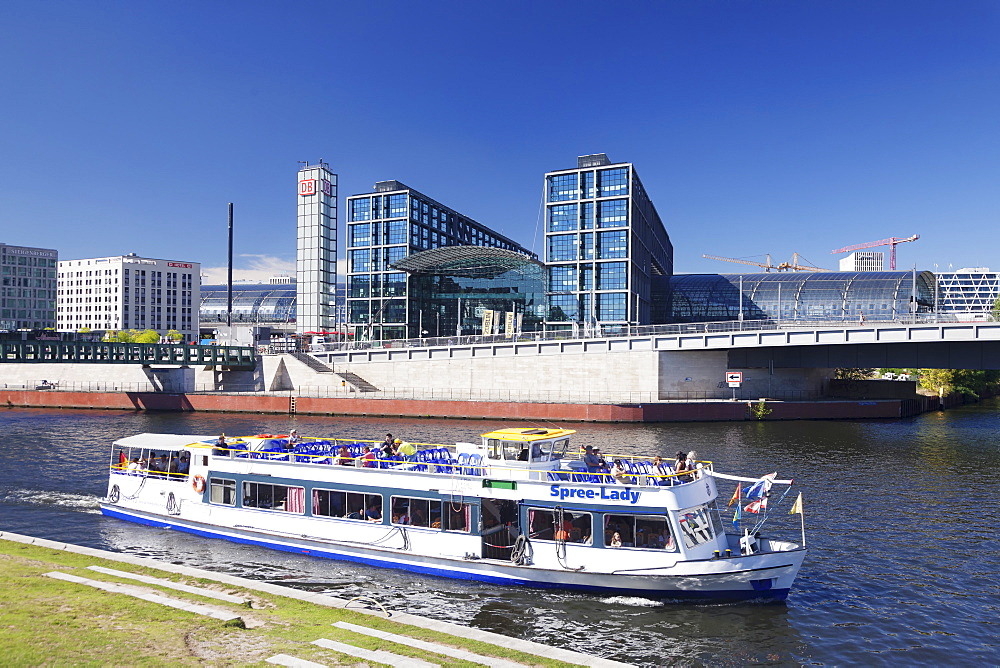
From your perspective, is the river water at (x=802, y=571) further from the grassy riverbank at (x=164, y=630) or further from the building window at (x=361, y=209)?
the building window at (x=361, y=209)

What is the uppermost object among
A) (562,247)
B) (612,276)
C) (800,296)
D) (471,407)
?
(562,247)

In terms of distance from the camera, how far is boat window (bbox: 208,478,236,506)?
29.2 metres

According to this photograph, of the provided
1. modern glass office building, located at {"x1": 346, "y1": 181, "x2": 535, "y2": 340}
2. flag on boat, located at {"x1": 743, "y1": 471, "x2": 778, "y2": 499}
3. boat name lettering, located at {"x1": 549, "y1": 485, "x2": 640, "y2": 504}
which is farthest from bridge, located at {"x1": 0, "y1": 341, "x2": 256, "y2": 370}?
flag on boat, located at {"x1": 743, "y1": 471, "x2": 778, "y2": 499}

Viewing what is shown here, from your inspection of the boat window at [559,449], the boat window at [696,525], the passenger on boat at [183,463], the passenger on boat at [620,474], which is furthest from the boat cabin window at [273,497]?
the boat window at [696,525]

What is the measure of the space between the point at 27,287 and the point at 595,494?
658 ft

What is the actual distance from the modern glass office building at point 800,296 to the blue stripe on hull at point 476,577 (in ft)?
291

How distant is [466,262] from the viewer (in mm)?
111562

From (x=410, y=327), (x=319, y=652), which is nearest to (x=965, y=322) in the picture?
(x=319, y=652)

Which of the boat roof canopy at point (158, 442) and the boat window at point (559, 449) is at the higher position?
the boat window at point (559, 449)

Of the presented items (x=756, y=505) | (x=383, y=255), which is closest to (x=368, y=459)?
(x=756, y=505)

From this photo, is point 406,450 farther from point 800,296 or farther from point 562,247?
point 800,296

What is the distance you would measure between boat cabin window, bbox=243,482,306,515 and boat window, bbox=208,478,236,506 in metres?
0.74

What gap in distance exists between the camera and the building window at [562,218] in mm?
108644

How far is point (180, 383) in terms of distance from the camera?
91.8m
